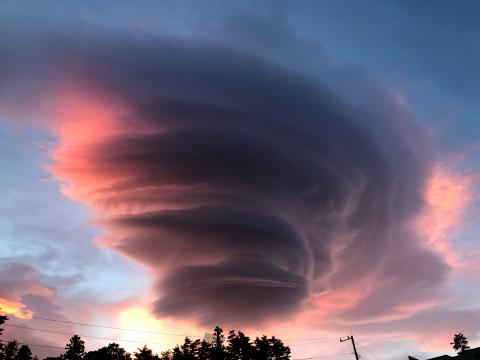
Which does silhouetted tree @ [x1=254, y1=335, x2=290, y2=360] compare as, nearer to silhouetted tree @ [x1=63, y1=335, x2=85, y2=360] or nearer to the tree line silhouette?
the tree line silhouette

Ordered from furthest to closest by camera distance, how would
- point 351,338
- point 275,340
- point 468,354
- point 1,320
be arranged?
point 275,340 < point 468,354 < point 351,338 < point 1,320

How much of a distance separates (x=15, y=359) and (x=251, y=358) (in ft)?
239

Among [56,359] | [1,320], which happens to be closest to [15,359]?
[56,359]

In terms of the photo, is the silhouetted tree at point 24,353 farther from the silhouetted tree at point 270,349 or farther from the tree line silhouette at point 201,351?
the silhouetted tree at point 270,349

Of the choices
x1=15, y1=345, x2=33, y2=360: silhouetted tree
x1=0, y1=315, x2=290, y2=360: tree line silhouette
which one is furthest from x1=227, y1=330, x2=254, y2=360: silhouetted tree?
x1=15, y1=345, x2=33, y2=360: silhouetted tree

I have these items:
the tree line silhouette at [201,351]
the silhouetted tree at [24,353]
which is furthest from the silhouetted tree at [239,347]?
the silhouetted tree at [24,353]

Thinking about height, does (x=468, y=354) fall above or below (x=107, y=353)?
below

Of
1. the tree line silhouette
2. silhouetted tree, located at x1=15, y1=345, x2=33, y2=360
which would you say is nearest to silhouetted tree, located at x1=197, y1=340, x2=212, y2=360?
the tree line silhouette

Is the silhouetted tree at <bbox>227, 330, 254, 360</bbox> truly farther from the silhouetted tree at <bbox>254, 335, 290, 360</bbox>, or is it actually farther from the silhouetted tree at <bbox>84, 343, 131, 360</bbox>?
the silhouetted tree at <bbox>84, 343, 131, 360</bbox>

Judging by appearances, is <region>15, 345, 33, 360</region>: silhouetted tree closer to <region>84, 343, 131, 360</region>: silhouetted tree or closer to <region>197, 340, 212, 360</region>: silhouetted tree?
<region>84, 343, 131, 360</region>: silhouetted tree

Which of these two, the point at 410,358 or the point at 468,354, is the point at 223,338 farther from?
the point at 468,354

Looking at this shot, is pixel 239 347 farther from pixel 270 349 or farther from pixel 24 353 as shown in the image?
pixel 24 353

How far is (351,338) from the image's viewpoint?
78.7 metres

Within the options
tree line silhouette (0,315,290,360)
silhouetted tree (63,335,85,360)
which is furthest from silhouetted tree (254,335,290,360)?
silhouetted tree (63,335,85,360)
